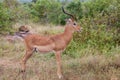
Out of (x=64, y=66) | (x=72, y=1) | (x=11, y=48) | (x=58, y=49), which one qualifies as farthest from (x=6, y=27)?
(x=72, y=1)

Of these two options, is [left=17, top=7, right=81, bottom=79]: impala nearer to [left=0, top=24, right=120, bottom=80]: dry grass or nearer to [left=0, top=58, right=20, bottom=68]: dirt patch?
[left=0, top=24, right=120, bottom=80]: dry grass

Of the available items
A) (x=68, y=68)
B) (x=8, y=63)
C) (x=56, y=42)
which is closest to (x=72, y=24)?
(x=56, y=42)

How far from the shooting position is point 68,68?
25.0ft

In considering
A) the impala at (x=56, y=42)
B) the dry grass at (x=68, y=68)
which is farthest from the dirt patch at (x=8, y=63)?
the impala at (x=56, y=42)

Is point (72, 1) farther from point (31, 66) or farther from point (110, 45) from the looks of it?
point (31, 66)

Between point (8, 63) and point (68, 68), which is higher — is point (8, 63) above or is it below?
below

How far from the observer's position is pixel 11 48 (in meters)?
10.4

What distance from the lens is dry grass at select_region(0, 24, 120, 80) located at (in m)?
6.78

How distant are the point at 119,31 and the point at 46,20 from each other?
14742 millimetres

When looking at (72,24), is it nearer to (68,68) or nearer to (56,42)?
(56,42)

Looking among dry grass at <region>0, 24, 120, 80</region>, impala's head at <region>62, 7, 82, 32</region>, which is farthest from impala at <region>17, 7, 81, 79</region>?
dry grass at <region>0, 24, 120, 80</region>

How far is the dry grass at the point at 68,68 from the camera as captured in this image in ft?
22.2

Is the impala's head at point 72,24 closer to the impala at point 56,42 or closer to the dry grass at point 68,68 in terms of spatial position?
the impala at point 56,42

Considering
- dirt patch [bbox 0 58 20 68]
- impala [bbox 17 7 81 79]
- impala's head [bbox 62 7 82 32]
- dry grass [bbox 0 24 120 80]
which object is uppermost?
impala's head [bbox 62 7 82 32]
